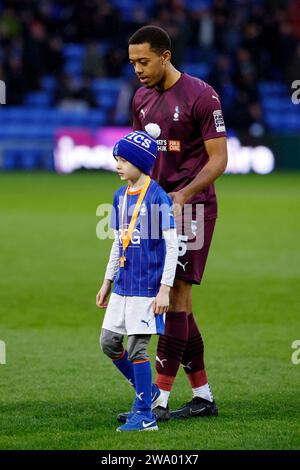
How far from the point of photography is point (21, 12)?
89.5 ft

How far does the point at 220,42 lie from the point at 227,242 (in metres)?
15.3

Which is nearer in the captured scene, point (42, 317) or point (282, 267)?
point (42, 317)

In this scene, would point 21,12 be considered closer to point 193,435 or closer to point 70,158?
point 70,158

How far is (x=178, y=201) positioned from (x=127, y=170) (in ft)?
1.20

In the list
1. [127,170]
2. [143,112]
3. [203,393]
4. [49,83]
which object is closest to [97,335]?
[203,393]

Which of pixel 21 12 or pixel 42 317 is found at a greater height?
pixel 21 12

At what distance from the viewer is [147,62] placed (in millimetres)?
6156

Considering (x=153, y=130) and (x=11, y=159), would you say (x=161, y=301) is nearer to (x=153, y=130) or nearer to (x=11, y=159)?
(x=153, y=130)

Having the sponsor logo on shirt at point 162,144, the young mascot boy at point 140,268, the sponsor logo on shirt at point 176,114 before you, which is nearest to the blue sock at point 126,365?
the young mascot boy at point 140,268

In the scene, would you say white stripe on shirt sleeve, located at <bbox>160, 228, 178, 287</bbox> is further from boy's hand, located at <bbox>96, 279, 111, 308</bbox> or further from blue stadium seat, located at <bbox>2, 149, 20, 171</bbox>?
blue stadium seat, located at <bbox>2, 149, 20, 171</bbox>

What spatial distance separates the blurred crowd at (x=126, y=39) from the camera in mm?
26500

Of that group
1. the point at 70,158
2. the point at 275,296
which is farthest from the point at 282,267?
the point at 70,158

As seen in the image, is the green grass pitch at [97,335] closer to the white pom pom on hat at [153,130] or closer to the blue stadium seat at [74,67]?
the white pom pom on hat at [153,130]

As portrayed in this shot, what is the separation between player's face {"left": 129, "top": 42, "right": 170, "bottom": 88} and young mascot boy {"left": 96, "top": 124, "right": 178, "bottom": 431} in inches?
19.1
